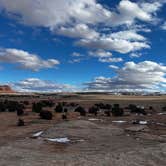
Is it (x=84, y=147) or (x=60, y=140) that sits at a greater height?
(x=60, y=140)

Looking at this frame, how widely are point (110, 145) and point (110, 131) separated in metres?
5.77

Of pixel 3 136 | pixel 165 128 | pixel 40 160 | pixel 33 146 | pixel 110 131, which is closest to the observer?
pixel 40 160

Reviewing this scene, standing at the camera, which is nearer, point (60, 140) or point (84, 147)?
point (84, 147)

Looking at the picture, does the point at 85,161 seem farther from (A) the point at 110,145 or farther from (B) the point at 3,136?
(B) the point at 3,136

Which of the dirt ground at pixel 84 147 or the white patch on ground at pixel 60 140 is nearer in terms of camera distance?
the dirt ground at pixel 84 147

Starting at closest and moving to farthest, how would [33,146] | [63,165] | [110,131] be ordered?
[63,165]
[33,146]
[110,131]

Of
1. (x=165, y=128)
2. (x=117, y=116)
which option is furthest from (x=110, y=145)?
(x=117, y=116)

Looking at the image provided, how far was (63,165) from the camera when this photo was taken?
13.5 meters

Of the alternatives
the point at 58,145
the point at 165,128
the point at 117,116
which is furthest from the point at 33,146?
the point at 117,116

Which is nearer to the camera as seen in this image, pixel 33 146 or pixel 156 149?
pixel 156 149

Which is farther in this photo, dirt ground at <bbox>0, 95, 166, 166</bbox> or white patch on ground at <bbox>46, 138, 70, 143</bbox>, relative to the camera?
white patch on ground at <bbox>46, 138, 70, 143</bbox>

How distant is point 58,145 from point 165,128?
36.4 feet

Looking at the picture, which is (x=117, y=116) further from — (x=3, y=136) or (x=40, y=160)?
(x=40, y=160)

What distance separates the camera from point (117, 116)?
4100 centimetres
